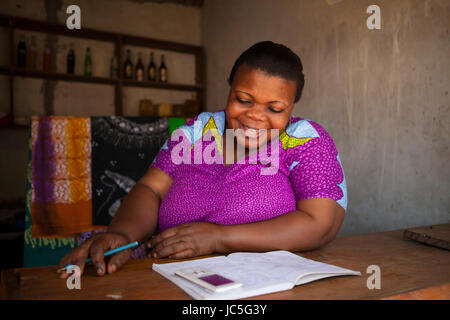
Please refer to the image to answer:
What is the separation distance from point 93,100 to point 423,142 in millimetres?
3086

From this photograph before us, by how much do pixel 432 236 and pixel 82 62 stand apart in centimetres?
351

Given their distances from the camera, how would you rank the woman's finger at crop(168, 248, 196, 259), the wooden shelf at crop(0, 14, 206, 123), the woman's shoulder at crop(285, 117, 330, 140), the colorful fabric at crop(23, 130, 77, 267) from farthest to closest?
1. the wooden shelf at crop(0, 14, 206, 123)
2. the colorful fabric at crop(23, 130, 77, 267)
3. the woman's shoulder at crop(285, 117, 330, 140)
4. the woman's finger at crop(168, 248, 196, 259)

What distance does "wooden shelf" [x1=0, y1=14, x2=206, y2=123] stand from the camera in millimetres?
3205

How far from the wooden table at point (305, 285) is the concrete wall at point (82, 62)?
3.06 m

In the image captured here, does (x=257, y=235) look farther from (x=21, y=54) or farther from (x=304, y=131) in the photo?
(x=21, y=54)

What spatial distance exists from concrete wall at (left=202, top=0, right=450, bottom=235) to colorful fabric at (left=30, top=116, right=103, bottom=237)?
1.48m

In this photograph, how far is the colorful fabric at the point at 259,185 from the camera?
0.93 metres

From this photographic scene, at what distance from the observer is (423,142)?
1645 millimetres

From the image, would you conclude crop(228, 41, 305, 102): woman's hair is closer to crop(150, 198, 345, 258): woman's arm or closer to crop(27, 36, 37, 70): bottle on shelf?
crop(150, 198, 345, 258): woman's arm

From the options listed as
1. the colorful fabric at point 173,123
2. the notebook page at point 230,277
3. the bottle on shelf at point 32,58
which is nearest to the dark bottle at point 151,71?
the bottle on shelf at point 32,58

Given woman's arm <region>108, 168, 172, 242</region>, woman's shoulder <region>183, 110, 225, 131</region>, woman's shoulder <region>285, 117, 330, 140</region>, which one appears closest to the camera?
woman's arm <region>108, 168, 172, 242</region>

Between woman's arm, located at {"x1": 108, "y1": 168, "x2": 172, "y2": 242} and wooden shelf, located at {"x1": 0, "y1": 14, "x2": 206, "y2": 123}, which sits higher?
wooden shelf, located at {"x1": 0, "y1": 14, "x2": 206, "y2": 123}

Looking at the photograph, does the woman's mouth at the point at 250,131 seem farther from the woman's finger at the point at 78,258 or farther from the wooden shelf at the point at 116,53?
the wooden shelf at the point at 116,53

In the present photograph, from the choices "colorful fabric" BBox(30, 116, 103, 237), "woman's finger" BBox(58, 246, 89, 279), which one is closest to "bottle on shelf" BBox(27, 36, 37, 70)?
"colorful fabric" BBox(30, 116, 103, 237)
